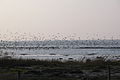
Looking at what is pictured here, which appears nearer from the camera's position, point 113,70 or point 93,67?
point 113,70

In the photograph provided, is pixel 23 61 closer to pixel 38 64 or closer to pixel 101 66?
pixel 38 64

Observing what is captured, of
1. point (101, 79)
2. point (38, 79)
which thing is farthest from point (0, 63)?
point (101, 79)

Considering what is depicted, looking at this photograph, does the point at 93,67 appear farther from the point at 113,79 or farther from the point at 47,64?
the point at 113,79

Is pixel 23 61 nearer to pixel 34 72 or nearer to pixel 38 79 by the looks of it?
pixel 34 72

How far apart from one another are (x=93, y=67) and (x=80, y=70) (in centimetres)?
282

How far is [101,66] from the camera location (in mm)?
28297

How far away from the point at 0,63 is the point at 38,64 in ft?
14.1

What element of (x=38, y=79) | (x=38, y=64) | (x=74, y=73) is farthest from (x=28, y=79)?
(x=38, y=64)

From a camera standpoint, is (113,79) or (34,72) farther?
(34,72)

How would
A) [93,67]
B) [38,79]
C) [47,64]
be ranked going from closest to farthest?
[38,79]
[93,67]
[47,64]

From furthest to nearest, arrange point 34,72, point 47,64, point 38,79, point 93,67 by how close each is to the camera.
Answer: point 47,64
point 93,67
point 34,72
point 38,79

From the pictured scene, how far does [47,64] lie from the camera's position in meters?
30.7

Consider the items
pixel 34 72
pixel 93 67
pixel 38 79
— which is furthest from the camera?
pixel 93 67

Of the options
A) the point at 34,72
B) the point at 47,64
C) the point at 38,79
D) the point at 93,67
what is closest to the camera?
the point at 38,79
